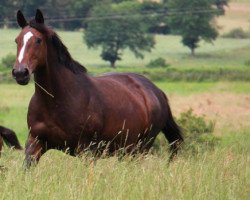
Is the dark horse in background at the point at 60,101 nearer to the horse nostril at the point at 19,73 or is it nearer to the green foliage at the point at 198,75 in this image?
the horse nostril at the point at 19,73

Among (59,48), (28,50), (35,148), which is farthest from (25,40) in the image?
(35,148)

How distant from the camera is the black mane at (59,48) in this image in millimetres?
10344

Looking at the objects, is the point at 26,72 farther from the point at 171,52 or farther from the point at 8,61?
the point at 171,52

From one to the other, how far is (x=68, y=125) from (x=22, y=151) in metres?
0.62

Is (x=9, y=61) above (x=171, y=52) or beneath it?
above

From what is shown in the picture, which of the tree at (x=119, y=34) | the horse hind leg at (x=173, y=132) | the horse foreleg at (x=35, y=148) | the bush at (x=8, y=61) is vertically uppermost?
the horse foreleg at (x=35, y=148)

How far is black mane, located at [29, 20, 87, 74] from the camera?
33.9 ft

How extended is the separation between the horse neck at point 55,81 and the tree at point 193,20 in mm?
92412

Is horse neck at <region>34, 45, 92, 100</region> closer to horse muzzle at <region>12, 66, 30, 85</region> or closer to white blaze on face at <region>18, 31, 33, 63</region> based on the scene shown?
white blaze on face at <region>18, 31, 33, 63</region>

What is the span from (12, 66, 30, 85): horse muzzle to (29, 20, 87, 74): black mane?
0.86 m

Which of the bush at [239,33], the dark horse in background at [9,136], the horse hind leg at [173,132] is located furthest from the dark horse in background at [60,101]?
the bush at [239,33]

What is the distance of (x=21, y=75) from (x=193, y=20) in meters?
99.1

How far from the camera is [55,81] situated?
34.9ft

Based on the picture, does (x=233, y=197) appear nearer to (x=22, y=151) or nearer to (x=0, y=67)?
(x=22, y=151)
